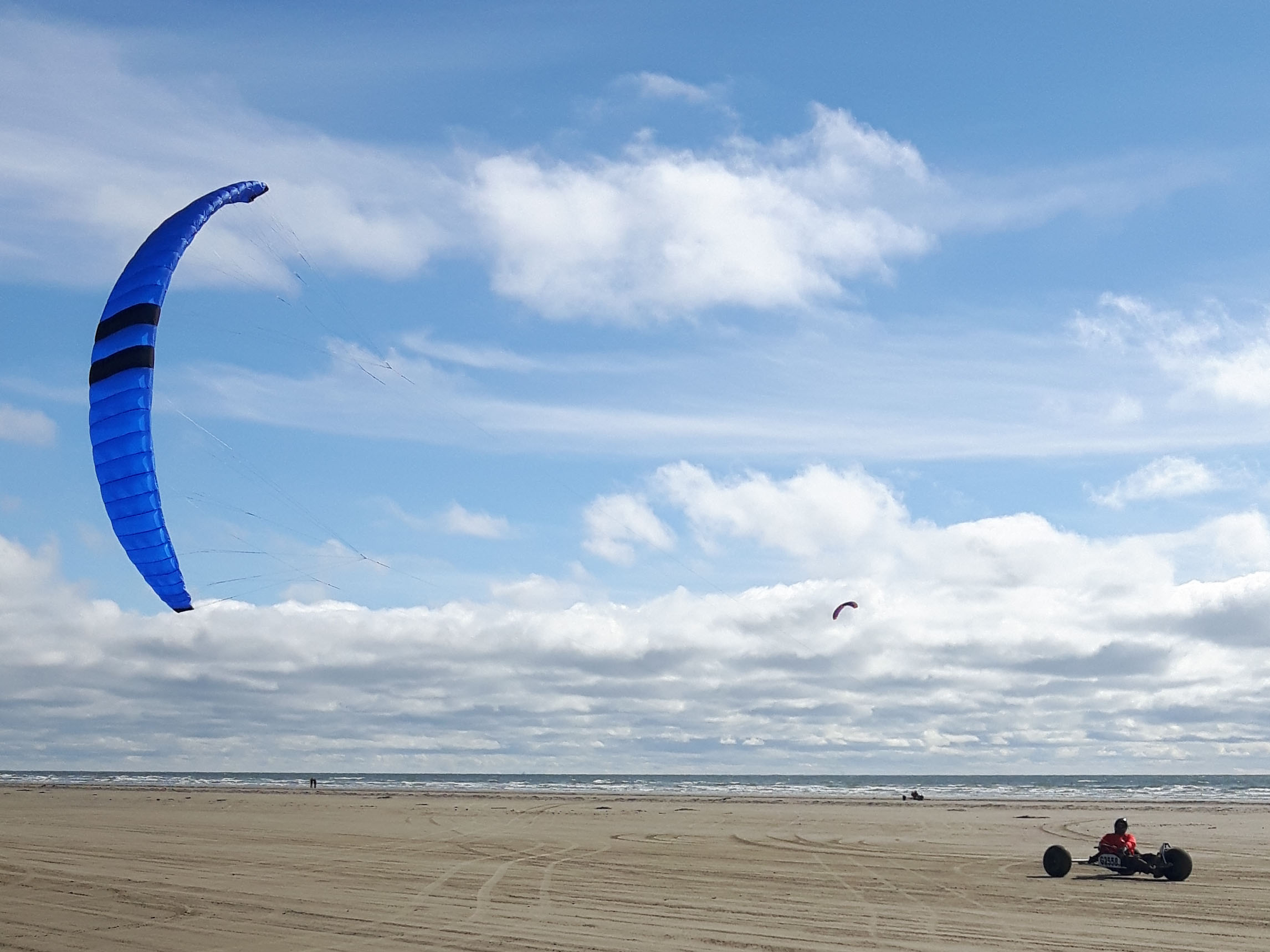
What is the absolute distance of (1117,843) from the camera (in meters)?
16.5

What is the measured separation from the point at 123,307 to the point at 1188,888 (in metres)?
18.8

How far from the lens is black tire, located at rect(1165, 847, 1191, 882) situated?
1580 cm

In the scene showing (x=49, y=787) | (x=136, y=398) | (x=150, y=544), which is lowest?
(x=49, y=787)

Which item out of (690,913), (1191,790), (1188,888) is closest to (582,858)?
(690,913)

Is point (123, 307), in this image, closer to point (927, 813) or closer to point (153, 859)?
point (153, 859)

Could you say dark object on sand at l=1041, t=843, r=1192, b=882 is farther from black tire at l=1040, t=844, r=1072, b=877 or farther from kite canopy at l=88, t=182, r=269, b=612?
kite canopy at l=88, t=182, r=269, b=612

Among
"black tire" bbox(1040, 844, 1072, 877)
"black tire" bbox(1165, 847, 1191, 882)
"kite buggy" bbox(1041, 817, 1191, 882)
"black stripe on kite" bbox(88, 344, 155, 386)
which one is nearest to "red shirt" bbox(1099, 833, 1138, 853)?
"kite buggy" bbox(1041, 817, 1191, 882)

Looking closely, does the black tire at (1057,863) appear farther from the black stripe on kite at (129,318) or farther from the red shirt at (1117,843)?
the black stripe on kite at (129,318)

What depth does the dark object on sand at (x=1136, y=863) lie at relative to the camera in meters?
15.8

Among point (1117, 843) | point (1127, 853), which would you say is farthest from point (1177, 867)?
point (1117, 843)

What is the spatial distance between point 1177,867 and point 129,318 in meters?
18.6

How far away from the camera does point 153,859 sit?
1964cm

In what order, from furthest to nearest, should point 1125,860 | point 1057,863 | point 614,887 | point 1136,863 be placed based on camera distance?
point 1057,863 → point 1125,860 → point 1136,863 → point 614,887

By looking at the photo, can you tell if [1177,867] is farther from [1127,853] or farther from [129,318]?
[129,318]
